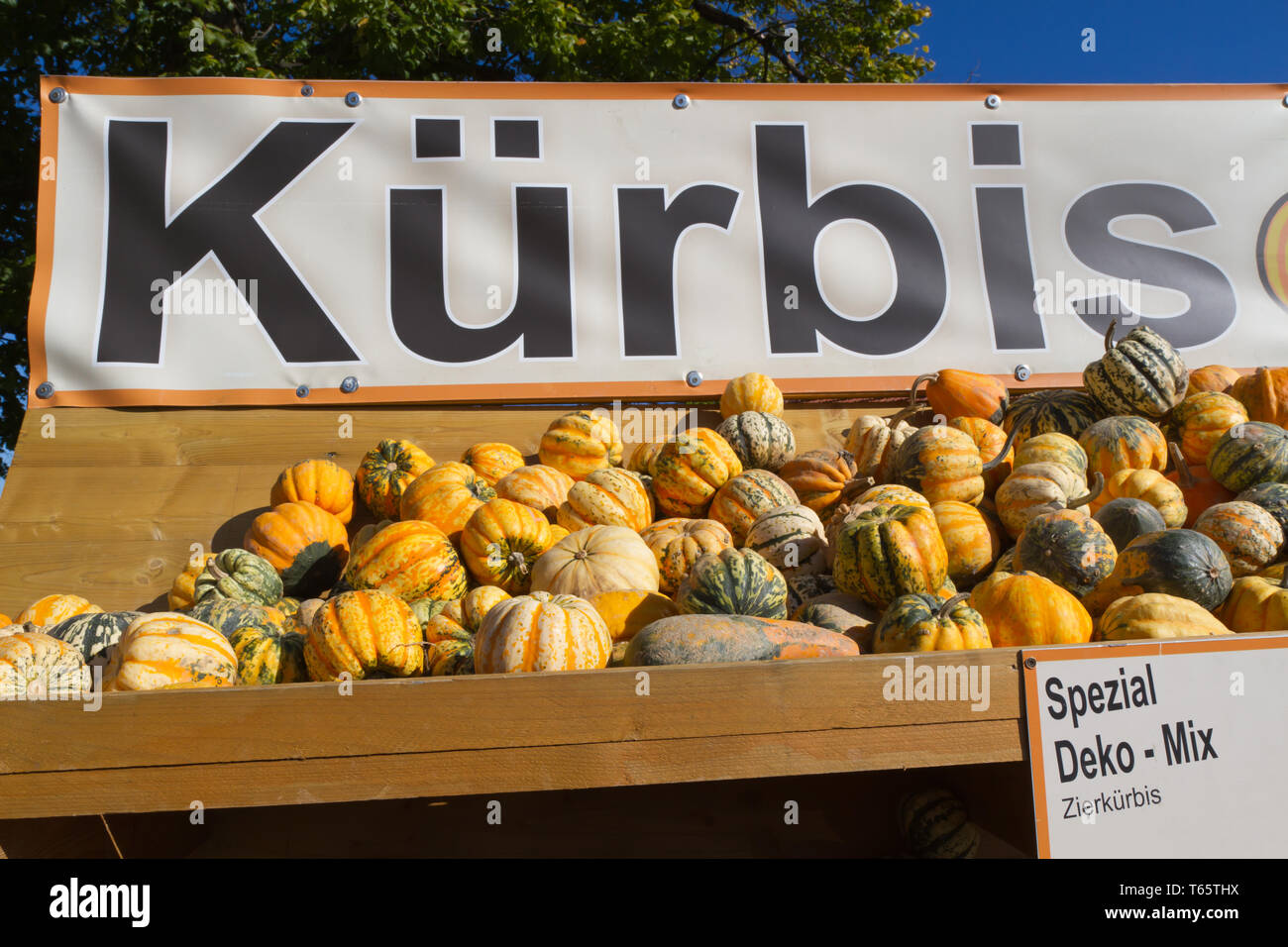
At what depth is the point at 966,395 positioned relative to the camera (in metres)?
3.35

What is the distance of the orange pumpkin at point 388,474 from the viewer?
3.12 metres

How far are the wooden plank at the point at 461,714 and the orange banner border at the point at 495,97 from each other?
207 cm

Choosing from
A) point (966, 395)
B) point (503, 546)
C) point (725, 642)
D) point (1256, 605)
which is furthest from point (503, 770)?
point (966, 395)

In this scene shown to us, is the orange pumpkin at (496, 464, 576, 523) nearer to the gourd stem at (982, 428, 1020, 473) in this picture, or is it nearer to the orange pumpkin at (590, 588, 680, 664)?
the orange pumpkin at (590, 588, 680, 664)

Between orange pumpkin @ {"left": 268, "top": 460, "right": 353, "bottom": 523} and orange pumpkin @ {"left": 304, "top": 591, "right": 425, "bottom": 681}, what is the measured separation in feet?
3.47

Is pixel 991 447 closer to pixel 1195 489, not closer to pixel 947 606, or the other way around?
pixel 1195 489

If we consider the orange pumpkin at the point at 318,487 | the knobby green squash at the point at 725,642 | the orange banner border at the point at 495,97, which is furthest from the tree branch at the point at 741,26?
the knobby green squash at the point at 725,642

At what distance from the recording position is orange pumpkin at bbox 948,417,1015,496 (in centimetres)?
295

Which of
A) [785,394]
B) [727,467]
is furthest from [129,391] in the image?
[785,394]

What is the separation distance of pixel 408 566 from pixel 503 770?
3.81 feet

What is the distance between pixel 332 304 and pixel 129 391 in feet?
2.67

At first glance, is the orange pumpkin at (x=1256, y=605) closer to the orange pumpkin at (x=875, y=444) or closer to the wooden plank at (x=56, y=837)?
the orange pumpkin at (x=875, y=444)

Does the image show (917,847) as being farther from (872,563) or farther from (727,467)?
(727,467)

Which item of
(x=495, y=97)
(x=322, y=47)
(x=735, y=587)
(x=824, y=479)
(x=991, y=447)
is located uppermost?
(x=322, y=47)
